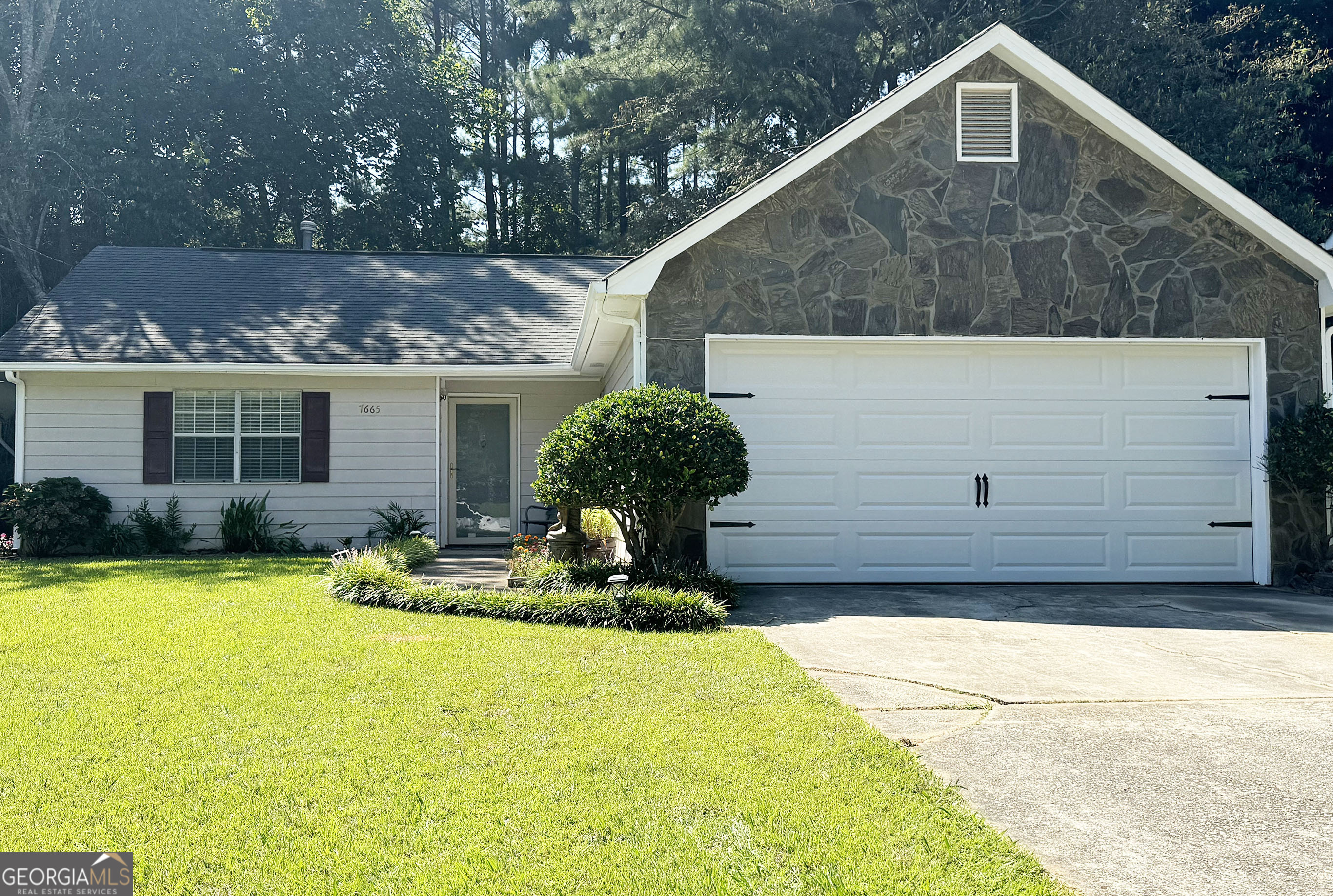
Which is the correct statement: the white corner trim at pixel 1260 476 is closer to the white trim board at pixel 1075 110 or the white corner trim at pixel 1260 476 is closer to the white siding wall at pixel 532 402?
the white trim board at pixel 1075 110

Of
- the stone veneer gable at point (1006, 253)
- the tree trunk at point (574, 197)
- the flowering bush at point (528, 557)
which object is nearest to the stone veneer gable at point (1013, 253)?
the stone veneer gable at point (1006, 253)

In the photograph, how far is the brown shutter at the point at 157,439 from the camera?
1278 centimetres

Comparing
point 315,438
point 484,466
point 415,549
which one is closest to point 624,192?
point 484,466

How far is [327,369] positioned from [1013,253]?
27.2ft

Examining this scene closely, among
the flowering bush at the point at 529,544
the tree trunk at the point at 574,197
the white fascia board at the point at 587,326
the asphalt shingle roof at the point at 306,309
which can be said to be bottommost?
the flowering bush at the point at 529,544

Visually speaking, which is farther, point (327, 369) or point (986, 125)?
point (327, 369)

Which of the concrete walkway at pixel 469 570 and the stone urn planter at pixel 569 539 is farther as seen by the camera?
the stone urn planter at pixel 569 539

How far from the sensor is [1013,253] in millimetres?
9375

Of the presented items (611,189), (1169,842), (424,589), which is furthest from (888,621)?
(611,189)

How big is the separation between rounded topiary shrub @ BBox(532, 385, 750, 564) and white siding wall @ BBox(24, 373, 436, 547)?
215 inches

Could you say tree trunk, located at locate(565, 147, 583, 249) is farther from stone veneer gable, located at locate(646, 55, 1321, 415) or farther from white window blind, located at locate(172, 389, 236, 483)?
stone veneer gable, located at locate(646, 55, 1321, 415)

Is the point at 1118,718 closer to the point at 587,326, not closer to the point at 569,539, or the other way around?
the point at 569,539

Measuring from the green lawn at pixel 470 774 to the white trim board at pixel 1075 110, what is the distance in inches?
173

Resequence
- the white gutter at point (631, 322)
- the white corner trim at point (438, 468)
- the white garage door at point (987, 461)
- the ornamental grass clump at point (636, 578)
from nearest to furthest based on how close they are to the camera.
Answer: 1. the ornamental grass clump at point (636, 578)
2. the white gutter at point (631, 322)
3. the white garage door at point (987, 461)
4. the white corner trim at point (438, 468)
